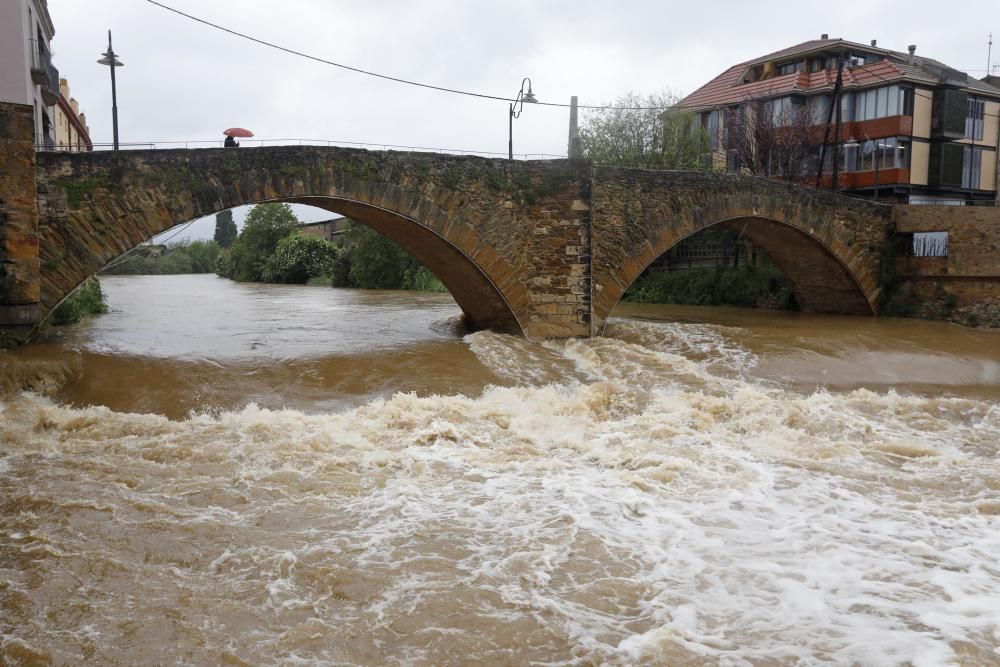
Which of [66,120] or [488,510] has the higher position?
[66,120]

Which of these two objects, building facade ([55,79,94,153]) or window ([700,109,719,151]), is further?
window ([700,109,719,151])

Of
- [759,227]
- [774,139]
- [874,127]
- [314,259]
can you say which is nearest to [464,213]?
[759,227]

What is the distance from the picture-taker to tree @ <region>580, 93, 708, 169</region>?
29891 mm

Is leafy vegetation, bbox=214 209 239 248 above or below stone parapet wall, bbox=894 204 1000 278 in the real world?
above

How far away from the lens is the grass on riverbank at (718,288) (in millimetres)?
25219

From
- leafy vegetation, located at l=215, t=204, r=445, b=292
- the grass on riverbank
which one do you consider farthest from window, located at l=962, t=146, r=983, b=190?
leafy vegetation, located at l=215, t=204, r=445, b=292

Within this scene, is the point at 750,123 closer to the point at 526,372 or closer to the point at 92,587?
the point at 526,372

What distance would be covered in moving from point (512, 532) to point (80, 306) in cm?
1616

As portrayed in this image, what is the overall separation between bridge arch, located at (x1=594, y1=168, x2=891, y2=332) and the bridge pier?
10.1 meters

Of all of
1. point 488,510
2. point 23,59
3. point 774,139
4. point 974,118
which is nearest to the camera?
point 488,510

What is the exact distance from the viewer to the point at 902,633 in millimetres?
A: 4863

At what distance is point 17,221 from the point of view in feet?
37.0

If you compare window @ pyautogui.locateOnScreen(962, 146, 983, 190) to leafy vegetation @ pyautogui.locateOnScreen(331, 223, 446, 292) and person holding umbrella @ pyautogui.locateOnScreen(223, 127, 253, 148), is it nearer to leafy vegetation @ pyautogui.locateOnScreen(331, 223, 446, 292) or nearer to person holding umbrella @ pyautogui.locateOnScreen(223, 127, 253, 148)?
leafy vegetation @ pyautogui.locateOnScreen(331, 223, 446, 292)

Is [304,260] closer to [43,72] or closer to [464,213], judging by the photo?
[43,72]
